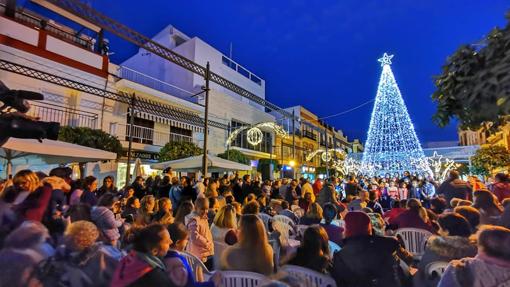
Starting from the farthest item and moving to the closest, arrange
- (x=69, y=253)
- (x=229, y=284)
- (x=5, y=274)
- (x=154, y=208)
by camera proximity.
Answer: (x=154, y=208) → (x=229, y=284) → (x=69, y=253) → (x=5, y=274)

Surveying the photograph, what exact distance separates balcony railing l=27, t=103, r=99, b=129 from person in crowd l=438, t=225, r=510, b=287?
15846mm

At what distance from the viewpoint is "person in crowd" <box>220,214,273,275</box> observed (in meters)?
3.16

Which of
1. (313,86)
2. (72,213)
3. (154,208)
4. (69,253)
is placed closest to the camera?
(69,253)

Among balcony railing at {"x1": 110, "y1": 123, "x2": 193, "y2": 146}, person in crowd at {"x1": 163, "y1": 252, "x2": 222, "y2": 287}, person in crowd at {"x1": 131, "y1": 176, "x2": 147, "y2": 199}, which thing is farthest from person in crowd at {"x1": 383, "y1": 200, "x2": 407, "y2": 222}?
balcony railing at {"x1": 110, "y1": 123, "x2": 193, "y2": 146}

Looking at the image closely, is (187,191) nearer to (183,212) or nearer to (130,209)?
(130,209)

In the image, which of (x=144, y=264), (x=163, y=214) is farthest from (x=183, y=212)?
(x=144, y=264)

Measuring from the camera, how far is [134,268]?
7.37ft

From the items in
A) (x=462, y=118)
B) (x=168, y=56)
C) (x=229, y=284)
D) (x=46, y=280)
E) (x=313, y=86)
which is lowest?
(x=229, y=284)

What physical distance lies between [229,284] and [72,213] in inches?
89.8

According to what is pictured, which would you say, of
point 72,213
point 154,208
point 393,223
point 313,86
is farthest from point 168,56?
point 313,86

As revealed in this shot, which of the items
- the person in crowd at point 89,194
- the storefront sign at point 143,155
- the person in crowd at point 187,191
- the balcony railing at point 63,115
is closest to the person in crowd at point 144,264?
the person in crowd at point 89,194

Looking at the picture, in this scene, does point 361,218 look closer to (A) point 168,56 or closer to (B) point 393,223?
(B) point 393,223

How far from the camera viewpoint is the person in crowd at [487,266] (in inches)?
86.4

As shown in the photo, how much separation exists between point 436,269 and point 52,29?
19.6 m
